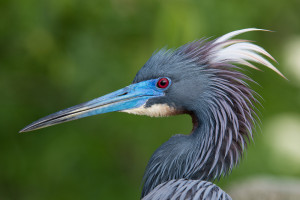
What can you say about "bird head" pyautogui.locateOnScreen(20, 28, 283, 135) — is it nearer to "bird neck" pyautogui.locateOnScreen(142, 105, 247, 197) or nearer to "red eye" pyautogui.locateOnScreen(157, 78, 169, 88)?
"red eye" pyautogui.locateOnScreen(157, 78, 169, 88)

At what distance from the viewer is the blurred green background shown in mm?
4434

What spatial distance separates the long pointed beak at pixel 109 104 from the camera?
2.53m

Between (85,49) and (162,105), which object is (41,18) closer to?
(85,49)

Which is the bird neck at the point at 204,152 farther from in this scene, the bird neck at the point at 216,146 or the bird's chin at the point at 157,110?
the bird's chin at the point at 157,110

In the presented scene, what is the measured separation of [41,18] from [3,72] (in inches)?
52.0

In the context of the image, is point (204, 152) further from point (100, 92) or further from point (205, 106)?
point (100, 92)

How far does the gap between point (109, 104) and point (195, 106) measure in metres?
0.53

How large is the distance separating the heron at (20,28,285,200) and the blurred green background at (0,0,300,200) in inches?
58.7

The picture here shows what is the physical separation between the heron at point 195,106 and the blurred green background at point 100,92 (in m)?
1.49

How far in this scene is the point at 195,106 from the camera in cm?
253

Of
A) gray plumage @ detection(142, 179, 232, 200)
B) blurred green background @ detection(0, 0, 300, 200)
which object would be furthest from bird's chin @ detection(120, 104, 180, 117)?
blurred green background @ detection(0, 0, 300, 200)

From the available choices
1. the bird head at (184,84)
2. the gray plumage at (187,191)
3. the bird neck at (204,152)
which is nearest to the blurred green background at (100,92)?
the bird head at (184,84)

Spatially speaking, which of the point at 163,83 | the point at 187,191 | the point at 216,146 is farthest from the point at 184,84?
the point at 187,191

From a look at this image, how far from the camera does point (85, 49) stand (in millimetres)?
4629
